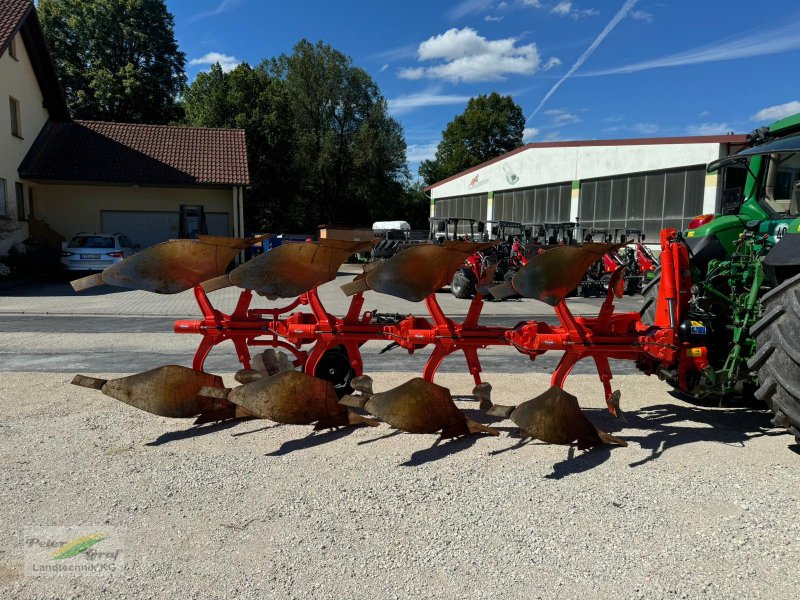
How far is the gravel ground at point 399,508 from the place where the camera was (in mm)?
2553

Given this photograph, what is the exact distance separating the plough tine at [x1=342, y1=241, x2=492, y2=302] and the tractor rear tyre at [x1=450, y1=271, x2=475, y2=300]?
998 centimetres

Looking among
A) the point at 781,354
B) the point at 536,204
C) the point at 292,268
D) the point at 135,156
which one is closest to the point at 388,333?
the point at 292,268

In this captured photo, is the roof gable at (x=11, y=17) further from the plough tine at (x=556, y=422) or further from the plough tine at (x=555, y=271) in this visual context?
the plough tine at (x=556, y=422)

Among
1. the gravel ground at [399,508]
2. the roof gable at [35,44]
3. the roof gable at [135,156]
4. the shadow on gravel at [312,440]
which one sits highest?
the roof gable at [35,44]

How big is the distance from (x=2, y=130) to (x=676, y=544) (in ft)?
68.8

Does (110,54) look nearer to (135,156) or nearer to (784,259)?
(135,156)

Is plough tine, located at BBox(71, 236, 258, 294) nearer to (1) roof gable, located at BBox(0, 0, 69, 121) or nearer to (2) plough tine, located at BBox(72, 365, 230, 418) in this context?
(2) plough tine, located at BBox(72, 365, 230, 418)

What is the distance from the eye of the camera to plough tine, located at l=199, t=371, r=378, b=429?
4246 mm

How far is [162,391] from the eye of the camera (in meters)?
4.47

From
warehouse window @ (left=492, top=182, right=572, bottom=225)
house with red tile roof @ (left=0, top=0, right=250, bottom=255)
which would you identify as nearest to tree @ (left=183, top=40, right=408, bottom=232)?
warehouse window @ (left=492, top=182, right=572, bottom=225)

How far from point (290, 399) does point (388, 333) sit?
3.01 ft

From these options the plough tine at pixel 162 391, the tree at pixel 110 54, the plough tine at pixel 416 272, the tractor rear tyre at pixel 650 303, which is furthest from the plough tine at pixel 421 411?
the tree at pixel 110 54

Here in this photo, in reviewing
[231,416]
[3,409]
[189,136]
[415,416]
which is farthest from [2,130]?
[415,416]

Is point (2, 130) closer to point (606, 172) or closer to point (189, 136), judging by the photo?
point (189, 136)
